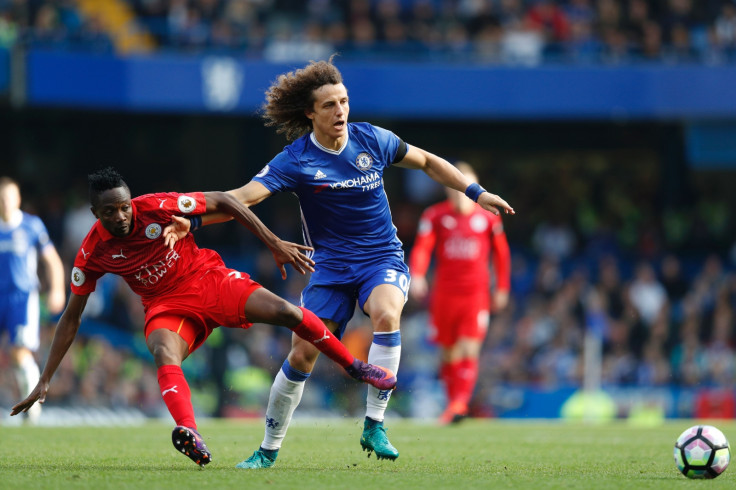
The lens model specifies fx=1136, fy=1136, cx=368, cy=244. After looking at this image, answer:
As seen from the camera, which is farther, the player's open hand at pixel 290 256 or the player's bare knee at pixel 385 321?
the player's bare knee at pixel 385 321

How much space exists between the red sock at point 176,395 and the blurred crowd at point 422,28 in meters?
12.1

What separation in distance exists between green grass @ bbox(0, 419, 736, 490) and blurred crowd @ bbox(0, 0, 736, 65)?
8690mm

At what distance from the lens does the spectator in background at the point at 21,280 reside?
35.6 feet

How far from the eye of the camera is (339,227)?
271 inches

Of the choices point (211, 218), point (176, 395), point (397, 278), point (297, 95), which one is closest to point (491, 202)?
point (397, 278)

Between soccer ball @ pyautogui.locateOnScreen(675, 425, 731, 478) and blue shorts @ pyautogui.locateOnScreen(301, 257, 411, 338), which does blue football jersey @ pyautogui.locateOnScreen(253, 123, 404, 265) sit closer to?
blue shorts @ pyautogui.locateOnScreen(301, 257, 411, 338)

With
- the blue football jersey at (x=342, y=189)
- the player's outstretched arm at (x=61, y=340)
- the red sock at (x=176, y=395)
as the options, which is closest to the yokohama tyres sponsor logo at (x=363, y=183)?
the blue football jersey at (x=342, y=189)

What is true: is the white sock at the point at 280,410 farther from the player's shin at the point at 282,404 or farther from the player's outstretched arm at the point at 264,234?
the player's outstretched arm at the point at 264,234

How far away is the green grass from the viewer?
5.66m

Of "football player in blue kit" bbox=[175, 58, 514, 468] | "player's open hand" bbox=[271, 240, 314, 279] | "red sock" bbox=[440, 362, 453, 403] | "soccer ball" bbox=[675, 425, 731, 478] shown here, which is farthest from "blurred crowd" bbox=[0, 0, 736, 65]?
"soccer ball" bbox=[675, 425, 731, 478]

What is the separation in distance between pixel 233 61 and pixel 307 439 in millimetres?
9297

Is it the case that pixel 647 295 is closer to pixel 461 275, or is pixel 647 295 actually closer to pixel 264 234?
pixel 461 275

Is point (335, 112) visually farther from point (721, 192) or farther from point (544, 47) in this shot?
point (721, 192)

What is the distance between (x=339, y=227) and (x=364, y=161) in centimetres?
43
